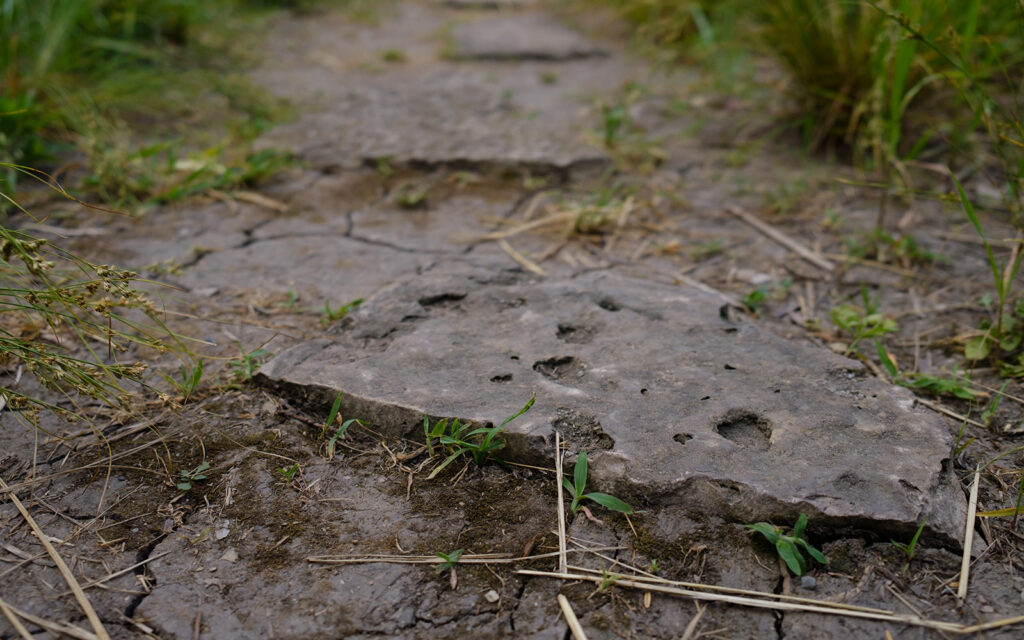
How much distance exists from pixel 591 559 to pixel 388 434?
0.47 metres

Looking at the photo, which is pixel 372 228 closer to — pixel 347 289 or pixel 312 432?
pixel 347 289

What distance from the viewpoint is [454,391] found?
1450 millimetres

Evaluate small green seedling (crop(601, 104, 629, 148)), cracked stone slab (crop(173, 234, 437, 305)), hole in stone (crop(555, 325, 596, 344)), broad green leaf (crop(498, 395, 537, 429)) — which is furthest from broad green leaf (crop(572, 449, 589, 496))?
small green seedling (crop(601, 104, 629, 148))

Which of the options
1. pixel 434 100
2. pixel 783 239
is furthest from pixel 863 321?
pixel 434 100

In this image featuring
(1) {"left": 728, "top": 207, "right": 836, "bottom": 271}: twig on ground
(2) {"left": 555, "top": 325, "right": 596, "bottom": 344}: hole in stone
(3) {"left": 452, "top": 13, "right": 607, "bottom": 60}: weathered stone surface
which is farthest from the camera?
(3) {"left": 452, "top": 13, "right": 607, "bottom": 60}: weathered stone surface

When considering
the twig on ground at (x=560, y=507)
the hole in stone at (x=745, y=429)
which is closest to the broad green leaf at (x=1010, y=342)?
the hole in stone at (x=745, y=429)

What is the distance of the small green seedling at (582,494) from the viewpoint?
124cm

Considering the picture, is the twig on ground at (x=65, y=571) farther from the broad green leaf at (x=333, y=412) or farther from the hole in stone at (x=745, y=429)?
the hole in stone at (x=745, y=429)

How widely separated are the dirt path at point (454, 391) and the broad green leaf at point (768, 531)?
0.08 ft

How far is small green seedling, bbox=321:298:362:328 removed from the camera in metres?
1.79

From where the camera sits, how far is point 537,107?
3328 millimetres

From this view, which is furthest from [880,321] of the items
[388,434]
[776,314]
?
[388,434]

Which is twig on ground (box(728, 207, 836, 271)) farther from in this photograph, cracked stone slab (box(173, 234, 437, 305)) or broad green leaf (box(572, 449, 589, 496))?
broad green leaf (box(572, 449, 589, 496))

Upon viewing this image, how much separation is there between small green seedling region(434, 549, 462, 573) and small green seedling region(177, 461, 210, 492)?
48 centimetres
